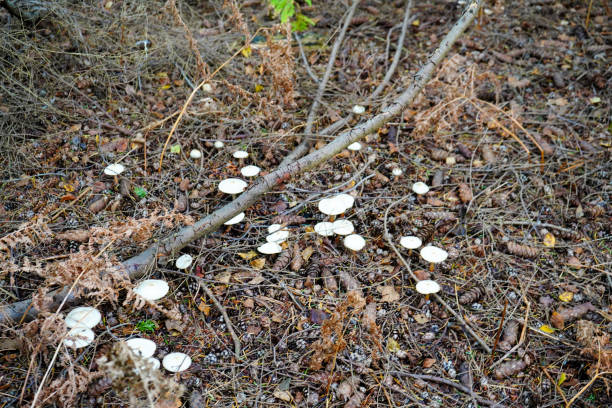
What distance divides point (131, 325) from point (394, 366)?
1.88 metres

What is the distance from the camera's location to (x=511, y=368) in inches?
115

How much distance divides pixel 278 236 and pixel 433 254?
1.28 meters

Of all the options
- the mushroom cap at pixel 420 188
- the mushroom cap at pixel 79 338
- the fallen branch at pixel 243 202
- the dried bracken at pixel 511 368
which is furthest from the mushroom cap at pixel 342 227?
the mushroom cap at pixel 79 338

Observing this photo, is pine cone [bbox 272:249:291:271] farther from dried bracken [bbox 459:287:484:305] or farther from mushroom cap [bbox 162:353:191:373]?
dried bracken [bbox 459:287:484:305]

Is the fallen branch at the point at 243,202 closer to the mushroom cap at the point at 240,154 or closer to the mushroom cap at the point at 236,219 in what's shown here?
the mushroom cap at the point at 236,219

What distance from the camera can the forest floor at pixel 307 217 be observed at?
9.19ft

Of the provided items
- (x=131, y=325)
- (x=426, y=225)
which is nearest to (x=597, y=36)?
(x=426, y=225)

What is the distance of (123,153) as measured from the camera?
454 centimetres

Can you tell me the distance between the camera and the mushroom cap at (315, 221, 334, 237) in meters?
3.62

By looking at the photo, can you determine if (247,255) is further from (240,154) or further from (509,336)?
(509,336)

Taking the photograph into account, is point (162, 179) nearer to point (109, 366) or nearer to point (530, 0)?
point (109, 366)

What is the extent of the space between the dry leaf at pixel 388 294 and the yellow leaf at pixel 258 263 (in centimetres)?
97

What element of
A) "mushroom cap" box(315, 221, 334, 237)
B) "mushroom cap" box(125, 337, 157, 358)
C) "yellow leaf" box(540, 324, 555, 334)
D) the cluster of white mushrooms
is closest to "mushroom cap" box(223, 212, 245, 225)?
"mushroom cap" box(315, 221, 334, 237)

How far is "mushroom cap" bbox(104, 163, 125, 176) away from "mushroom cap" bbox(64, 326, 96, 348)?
5.59 ft
